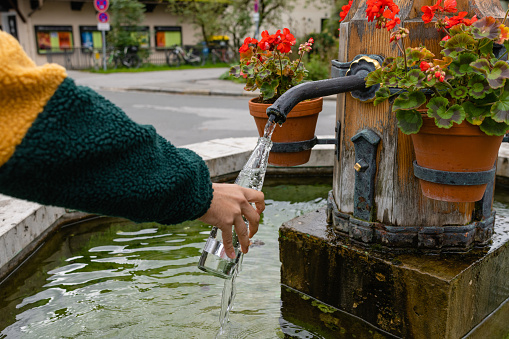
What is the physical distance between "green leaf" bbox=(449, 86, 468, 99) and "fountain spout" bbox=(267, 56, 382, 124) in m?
0.40

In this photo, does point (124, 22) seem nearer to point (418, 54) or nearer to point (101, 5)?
point (101, 5)

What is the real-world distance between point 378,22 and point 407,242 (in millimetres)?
936

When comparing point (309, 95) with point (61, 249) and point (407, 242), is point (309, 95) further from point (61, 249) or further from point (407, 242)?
point (61, 249)

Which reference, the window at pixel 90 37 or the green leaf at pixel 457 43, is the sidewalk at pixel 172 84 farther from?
the green leaf at pixel 457 43

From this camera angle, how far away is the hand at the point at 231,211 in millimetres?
1455

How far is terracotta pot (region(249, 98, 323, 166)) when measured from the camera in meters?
2.45

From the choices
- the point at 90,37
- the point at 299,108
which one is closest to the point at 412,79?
the point at 299,108

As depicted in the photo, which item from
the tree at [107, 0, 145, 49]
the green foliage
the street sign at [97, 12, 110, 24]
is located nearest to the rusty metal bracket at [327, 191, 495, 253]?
the green foliage

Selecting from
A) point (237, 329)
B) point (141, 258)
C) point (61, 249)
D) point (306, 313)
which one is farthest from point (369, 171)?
point (61, 249)

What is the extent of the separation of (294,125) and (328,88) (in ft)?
1.56

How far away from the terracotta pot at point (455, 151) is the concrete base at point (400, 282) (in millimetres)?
363

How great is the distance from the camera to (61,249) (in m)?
3.25

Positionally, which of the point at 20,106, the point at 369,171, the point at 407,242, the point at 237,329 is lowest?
the point at 237,329

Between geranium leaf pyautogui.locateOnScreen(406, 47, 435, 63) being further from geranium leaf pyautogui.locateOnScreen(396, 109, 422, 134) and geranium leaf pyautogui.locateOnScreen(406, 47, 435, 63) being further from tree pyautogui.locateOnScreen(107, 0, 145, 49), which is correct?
tree pyautogui.locateOnScreen(107, 0, 145, 49)
